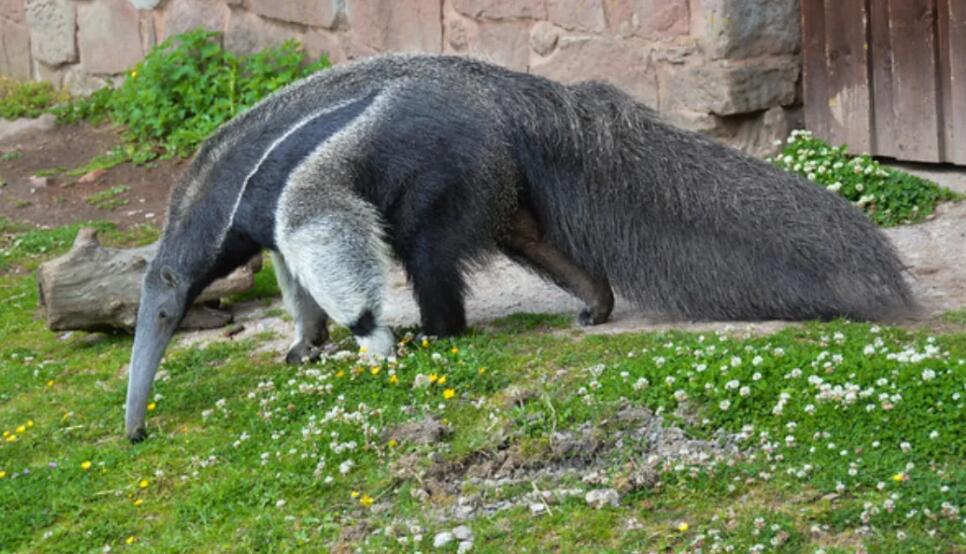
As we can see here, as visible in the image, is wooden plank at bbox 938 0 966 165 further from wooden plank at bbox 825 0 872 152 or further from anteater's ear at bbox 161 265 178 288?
anteater's ear at bbox 161 265 178 288

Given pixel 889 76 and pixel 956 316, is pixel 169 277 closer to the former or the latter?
pixel 956 316

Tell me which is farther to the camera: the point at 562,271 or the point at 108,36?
the point at 108,36

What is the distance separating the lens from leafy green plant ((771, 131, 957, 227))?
952 cm

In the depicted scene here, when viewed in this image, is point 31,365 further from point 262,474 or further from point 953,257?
point 953,257

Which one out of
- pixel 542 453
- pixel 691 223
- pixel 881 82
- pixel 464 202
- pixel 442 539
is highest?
pixel 881 82

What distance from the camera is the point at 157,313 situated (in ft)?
25.3

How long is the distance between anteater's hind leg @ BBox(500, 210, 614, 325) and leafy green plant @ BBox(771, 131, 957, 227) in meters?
1.90

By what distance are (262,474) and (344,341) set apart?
1934 mm

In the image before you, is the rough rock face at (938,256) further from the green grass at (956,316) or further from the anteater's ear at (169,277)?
the anteater's ear at (169,277)

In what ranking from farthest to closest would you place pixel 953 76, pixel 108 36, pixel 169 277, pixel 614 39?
1. pixel 108 36
2. pixel 614 39
3. pixel 953 76
4. pixel 169 277

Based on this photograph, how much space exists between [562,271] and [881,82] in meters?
3.25

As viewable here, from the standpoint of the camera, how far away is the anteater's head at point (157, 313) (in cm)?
760

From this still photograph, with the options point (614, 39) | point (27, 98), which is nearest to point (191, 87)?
point (27, 98)

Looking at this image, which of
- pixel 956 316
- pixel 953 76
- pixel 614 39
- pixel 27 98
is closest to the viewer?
pixel 956 316
